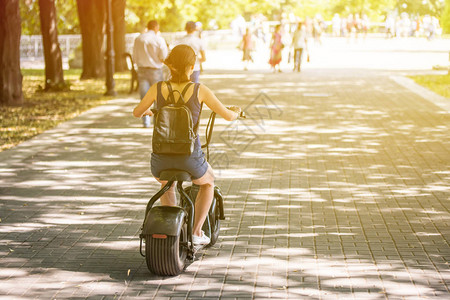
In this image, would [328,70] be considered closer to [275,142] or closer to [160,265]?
[275,142]

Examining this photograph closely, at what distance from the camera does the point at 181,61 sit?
5828 mm

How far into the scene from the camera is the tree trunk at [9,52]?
729 inches

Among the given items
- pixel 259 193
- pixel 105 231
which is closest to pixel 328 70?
pixel 259 193

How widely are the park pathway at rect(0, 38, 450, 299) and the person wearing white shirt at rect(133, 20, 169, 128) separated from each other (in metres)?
0.89

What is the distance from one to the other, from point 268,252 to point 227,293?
1.16m

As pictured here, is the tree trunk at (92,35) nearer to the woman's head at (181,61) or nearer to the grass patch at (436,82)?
the grass patch at (436,82)

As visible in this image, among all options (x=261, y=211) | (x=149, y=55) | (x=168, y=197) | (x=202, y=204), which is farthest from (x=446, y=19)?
(x=168, y=197)

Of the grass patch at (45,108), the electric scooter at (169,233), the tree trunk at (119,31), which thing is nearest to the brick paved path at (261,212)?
the electric scooter at (169,233)

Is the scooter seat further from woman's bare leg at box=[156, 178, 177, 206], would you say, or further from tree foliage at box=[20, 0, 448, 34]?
tree foliage at box=[20, 0, 448, 34]

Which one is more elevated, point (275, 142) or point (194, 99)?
point (194, 99)

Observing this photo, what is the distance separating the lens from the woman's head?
19.1 ft

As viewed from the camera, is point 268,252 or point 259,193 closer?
point 268,252

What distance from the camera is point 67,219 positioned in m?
7.93

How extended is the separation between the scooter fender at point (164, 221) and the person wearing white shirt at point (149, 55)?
9091 mm
